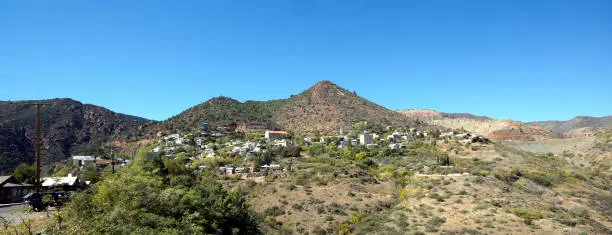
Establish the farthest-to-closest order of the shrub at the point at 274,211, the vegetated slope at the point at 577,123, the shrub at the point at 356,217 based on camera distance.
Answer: the vegetated slope at the point at 577,123 → the shrub at the point at 274,211 → the shrub at the point at 356,217

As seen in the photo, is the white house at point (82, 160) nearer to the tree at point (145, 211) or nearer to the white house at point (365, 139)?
the tree at point (145, 211)

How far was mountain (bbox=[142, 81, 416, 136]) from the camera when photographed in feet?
289

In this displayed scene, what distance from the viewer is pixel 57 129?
265 ft

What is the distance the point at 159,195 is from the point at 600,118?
638 feet

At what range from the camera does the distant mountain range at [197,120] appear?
72.4m

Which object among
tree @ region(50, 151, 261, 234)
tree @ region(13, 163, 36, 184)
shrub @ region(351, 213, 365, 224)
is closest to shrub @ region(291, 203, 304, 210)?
shrub @ region(351, 213, 365, 224)

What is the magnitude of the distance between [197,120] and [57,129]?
31834mm

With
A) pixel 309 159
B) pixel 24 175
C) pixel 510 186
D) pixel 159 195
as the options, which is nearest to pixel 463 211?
pixel 510 186

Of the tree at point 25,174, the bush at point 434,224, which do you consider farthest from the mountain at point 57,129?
the bush at point 434,224

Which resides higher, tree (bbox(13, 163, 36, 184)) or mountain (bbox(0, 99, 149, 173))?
mountain (bbox(0, 99, 149, 173))

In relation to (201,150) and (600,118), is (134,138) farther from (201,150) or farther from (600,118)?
(600,118)

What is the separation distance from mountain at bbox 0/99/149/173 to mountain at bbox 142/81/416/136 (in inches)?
585

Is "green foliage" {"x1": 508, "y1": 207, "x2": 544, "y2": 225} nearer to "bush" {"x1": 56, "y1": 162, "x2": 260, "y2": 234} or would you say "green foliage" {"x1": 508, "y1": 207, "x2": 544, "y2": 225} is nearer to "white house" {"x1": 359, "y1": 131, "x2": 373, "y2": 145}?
"bush" {"x1": 56, "y1": 162, "x2": 260, "y2": 234}

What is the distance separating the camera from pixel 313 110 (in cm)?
9906
